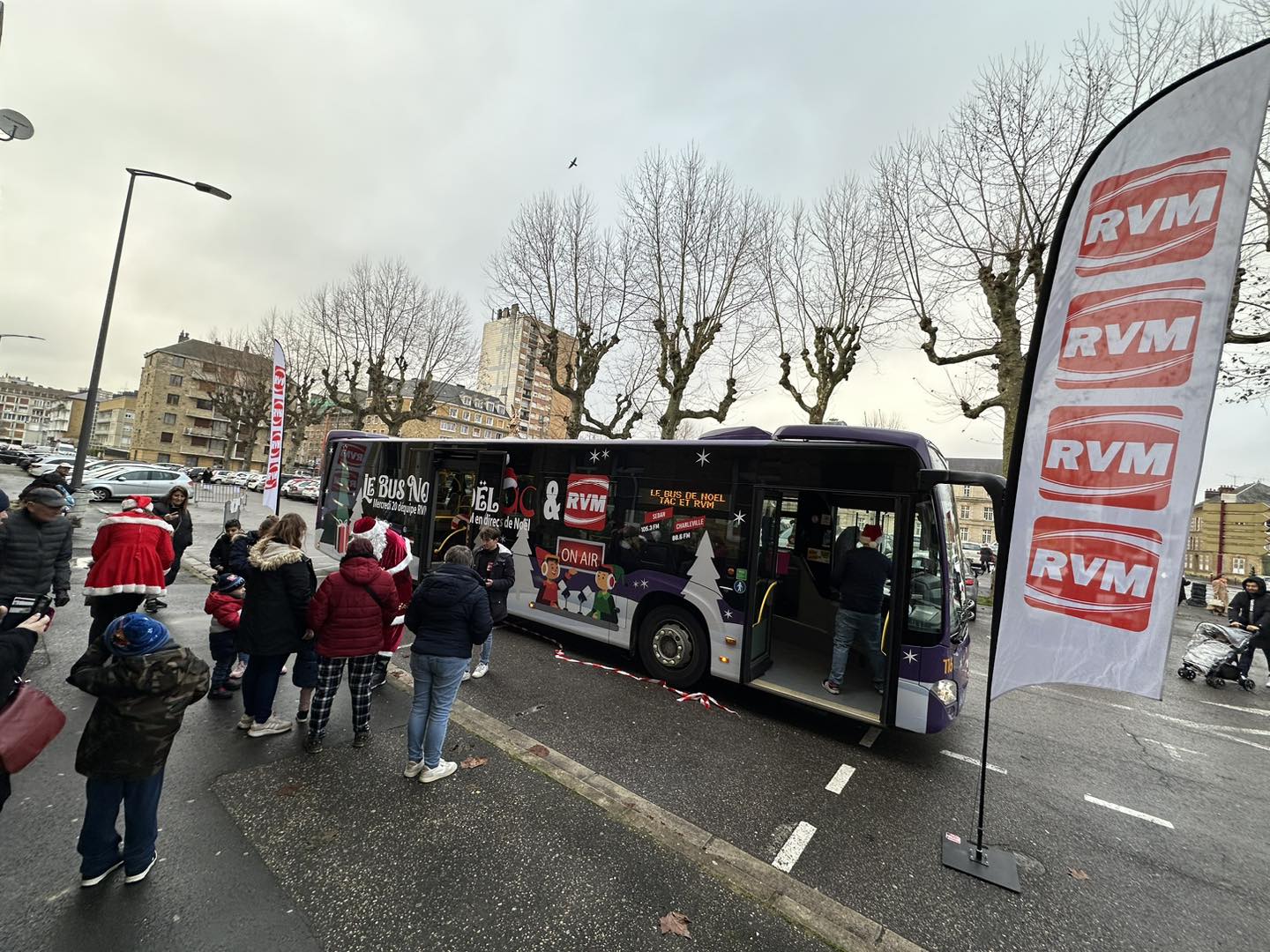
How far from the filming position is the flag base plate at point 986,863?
309 centimetres

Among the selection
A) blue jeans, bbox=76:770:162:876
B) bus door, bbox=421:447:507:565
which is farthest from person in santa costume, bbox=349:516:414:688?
bus door, bbox=421:447:507:565

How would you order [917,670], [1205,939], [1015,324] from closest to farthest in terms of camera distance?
[1205,939], [917,670], [1015,324]

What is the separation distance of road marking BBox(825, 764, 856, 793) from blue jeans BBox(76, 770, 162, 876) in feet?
14.1

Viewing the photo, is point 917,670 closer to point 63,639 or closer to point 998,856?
point 998,856

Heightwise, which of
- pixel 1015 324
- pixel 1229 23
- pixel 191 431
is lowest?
pixel 191 431

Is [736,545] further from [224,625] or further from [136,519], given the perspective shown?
[136,519]

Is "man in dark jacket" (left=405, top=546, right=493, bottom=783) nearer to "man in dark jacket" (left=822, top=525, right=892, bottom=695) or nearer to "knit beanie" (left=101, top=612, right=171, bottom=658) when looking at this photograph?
"knit beanie" (left=101, top=612, right=171, bottom=658)

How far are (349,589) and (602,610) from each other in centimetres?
328

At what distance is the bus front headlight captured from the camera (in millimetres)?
4441

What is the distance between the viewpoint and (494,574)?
564 centimetres

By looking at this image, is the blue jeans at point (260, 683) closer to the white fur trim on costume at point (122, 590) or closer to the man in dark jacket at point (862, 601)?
the white fur trim on costume at point (122, 590)

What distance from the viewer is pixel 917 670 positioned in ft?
14.8

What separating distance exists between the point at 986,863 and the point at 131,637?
505 centimetres

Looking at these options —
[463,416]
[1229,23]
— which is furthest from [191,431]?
[1229,23]
